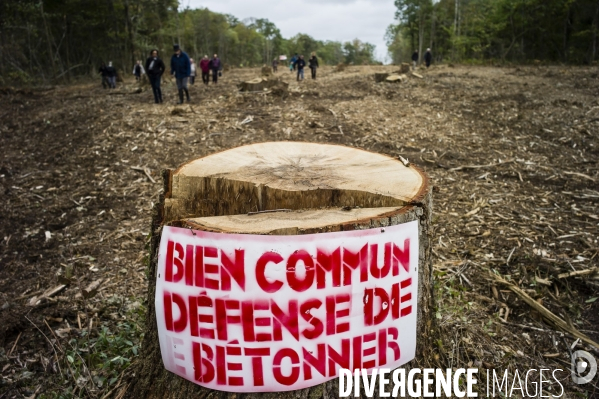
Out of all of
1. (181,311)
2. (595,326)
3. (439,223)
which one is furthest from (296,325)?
(439,223)

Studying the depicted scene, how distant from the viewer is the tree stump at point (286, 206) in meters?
1.73

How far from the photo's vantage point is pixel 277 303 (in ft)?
5.27

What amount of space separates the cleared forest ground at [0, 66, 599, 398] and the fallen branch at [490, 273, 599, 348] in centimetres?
5

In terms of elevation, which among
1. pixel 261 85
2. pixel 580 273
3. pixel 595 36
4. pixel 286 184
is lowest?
pixel 580 273

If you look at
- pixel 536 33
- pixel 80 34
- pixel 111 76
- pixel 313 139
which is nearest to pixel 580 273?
pixel 313 139

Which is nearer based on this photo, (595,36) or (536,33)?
(595,36)

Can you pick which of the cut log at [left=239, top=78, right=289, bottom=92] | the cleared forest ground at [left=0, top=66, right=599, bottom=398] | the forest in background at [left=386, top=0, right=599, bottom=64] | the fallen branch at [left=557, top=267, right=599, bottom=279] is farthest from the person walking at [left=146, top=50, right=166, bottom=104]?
the forest in background at [left=386, top=0, right=599, bottom=64]

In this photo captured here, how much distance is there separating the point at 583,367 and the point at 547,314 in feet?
1.57

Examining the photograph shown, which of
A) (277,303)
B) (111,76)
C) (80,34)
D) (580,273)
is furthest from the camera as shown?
(80,34)

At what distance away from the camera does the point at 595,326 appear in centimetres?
325

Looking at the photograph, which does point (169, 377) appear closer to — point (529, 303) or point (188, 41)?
point (529, 303)

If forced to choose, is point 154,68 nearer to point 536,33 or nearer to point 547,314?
point 547,314

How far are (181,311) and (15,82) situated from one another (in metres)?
21.5

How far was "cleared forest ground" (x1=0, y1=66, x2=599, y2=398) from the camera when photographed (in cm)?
299
